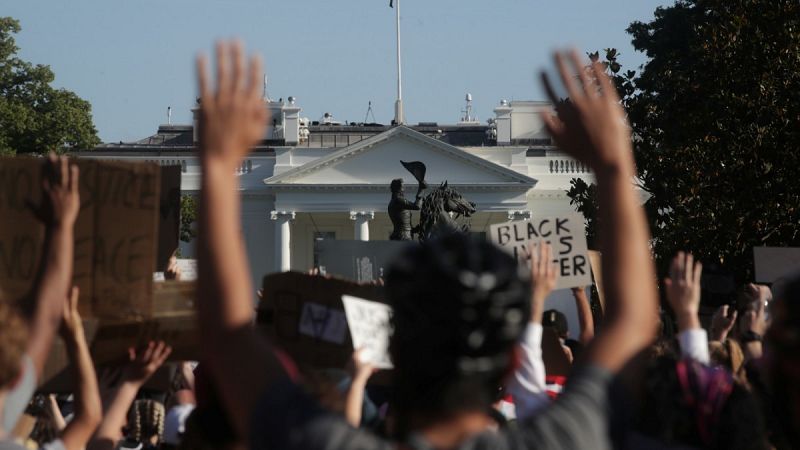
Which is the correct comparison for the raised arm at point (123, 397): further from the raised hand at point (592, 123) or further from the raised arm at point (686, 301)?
the raised hand at point (592, 123)

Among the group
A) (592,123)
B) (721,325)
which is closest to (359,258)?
(721,325)

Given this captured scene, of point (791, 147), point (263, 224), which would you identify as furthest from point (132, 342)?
point (263, 224)

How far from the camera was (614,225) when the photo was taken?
7.47ft

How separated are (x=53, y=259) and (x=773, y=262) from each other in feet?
28.0

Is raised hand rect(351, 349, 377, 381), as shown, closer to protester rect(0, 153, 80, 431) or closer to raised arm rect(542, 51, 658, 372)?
protester rect(0, 153, 80, 431)

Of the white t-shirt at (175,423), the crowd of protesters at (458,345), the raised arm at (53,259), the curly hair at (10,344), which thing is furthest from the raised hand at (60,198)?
the white t-shirt at (175,423)

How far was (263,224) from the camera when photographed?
67.4 meters

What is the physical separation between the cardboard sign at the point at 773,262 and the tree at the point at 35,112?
1159 inches

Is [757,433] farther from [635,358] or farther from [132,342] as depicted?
[132,342]

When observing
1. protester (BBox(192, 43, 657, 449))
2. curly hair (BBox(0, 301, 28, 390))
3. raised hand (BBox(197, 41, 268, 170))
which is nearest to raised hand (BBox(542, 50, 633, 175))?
protester (BBox(192, 43, 657, 449))

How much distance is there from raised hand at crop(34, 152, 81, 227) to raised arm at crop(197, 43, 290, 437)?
0.97 m

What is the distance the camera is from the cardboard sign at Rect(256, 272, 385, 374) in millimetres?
4340

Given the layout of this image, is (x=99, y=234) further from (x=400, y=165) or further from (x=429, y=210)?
(x=400, y=165)

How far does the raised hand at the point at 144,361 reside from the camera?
3.48 metres
